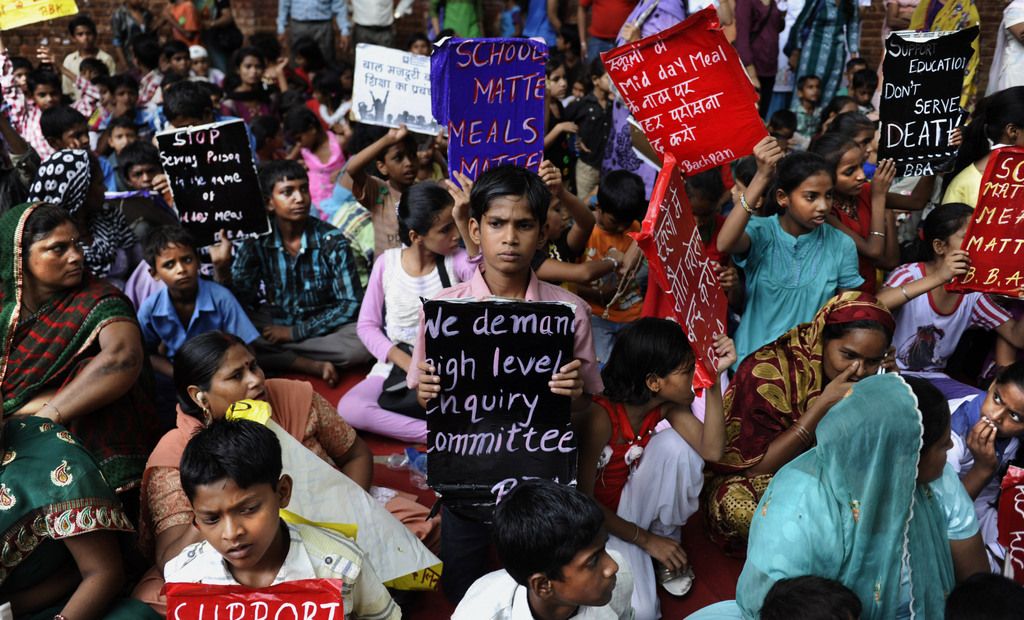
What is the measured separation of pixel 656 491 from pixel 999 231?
75.8 inches

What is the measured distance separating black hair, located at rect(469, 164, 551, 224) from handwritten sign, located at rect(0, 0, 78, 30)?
15.0ft

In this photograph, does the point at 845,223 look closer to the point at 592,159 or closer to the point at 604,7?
the point at 592,159

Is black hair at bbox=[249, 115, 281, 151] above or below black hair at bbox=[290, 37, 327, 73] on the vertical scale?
below

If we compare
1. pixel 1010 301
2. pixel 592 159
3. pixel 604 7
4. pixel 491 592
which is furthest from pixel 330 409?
pixel 604 7

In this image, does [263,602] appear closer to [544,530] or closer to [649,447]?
[544,530]

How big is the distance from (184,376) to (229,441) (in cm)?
86

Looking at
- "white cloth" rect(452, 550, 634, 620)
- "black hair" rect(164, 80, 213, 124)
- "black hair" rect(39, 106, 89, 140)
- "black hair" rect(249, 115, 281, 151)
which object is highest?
"black hair" rect(164, 80, 213, 124)

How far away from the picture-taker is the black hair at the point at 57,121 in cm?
603

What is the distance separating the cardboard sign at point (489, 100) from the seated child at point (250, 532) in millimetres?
1858

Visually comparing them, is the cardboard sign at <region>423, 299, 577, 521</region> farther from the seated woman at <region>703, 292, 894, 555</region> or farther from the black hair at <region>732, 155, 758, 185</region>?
the black hair at <region>732, 155, 758, 185</region>

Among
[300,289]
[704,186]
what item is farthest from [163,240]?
[704,186]

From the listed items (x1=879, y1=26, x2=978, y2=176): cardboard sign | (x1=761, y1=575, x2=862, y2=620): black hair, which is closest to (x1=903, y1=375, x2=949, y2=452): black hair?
(x1=761, y1=575, x2=862, y2=620): black hair

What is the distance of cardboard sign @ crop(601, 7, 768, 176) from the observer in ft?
13.4

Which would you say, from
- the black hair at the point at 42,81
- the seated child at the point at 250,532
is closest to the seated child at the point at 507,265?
the seated child at the point at 250,532
